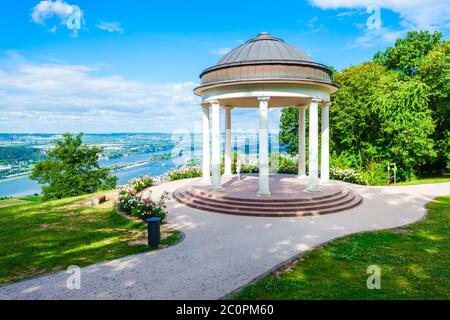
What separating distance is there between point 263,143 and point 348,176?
10.8m

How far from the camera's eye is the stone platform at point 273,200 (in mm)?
13523

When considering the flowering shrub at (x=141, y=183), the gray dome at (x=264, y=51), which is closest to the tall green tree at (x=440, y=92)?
the gray dome at (x=264, y=51)

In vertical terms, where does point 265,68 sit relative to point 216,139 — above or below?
above

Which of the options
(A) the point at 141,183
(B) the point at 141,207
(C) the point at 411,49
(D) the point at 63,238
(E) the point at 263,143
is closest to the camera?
(D) the point at 63,238

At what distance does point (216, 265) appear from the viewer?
7.96 meters

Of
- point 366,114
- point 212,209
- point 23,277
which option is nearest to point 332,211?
point 212,209

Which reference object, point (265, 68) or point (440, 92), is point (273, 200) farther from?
point (440, 92)

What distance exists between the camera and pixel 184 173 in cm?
2412

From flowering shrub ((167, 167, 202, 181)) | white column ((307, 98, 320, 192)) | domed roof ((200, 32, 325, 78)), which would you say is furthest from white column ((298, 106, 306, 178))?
flowering shrub ((167, 167, 202, 181))

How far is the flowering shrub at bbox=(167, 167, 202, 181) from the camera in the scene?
23.6 metres

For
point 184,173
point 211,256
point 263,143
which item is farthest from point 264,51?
point 184,173

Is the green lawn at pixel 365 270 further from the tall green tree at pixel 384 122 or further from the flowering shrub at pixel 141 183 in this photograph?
the tall green tree at pixel 384 122

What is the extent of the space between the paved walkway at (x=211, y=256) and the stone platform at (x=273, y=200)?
1.71 ft
